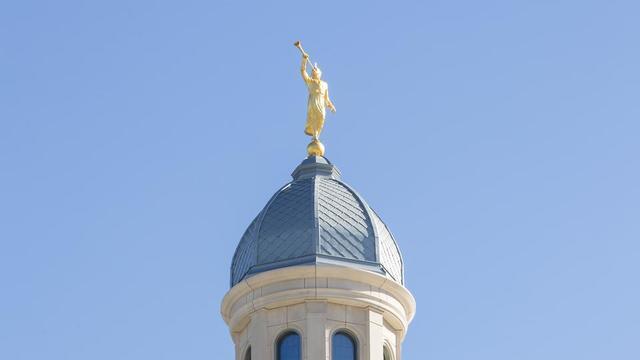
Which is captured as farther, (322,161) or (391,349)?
(322,161)

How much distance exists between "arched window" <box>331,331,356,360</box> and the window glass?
0.94 metres

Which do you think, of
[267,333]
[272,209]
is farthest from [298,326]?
[272,209]

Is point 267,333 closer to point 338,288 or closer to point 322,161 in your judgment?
point 338,288

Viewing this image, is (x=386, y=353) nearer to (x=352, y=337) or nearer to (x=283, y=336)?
(x=352, y=337)

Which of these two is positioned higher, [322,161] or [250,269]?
[322,161]

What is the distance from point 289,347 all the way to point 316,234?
3108 mm

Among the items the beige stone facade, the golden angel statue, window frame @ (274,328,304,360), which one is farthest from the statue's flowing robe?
window frame @ (274,328,304,360)

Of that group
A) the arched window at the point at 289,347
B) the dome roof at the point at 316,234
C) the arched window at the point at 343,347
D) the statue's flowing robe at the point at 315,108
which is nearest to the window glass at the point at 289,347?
the arched window at the point at 289,347

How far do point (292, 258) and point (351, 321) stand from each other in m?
2.30

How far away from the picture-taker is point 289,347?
46031 mm

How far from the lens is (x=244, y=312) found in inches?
1848

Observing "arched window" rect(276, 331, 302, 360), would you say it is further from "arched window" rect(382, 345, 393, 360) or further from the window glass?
"arched window" rect(382, 345, 393, 360)

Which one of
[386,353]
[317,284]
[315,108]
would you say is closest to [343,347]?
[386,353]

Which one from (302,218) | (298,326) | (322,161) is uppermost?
(322,161)
